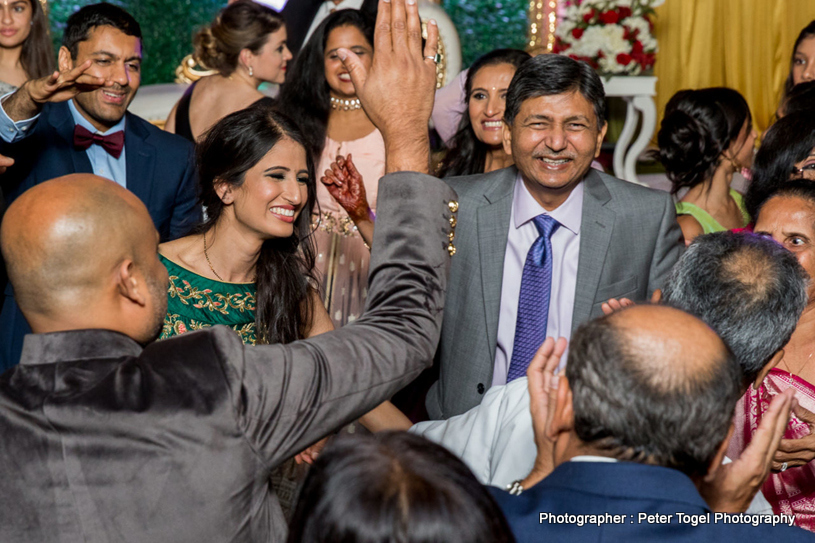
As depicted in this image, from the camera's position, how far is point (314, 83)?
3834mm

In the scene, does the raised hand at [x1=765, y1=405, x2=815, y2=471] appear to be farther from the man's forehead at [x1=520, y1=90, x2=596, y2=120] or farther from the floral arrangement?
the floral arrangement

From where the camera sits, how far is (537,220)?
2.63 metres

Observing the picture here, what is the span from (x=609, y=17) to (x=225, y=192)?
419cm

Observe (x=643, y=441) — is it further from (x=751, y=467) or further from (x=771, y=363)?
(x=771, y=363)

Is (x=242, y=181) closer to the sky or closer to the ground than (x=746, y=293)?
closer to the sky

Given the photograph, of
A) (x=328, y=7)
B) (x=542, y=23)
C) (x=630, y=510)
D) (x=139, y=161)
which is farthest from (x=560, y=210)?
(x=542, y=23)

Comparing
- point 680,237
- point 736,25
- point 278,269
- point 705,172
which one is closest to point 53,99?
point 278,269

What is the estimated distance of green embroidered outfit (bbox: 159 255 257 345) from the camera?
238cm

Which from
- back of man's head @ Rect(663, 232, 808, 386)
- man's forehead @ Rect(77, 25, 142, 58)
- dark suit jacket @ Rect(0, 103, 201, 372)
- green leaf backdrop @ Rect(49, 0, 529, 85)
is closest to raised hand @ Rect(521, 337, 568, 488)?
back of man's head @ Rect(663, 232, 808, 386)

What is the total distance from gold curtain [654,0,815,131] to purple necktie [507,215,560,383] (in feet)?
16.1

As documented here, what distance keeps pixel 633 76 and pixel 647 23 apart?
16.1 inches

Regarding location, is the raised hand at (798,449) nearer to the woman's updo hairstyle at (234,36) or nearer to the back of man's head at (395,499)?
the back of man's head at (395,499)

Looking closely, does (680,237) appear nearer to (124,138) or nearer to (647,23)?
(124,138)

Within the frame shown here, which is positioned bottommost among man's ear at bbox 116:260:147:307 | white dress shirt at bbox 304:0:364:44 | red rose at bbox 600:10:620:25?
man's ear at bbox 116:260:147:307
